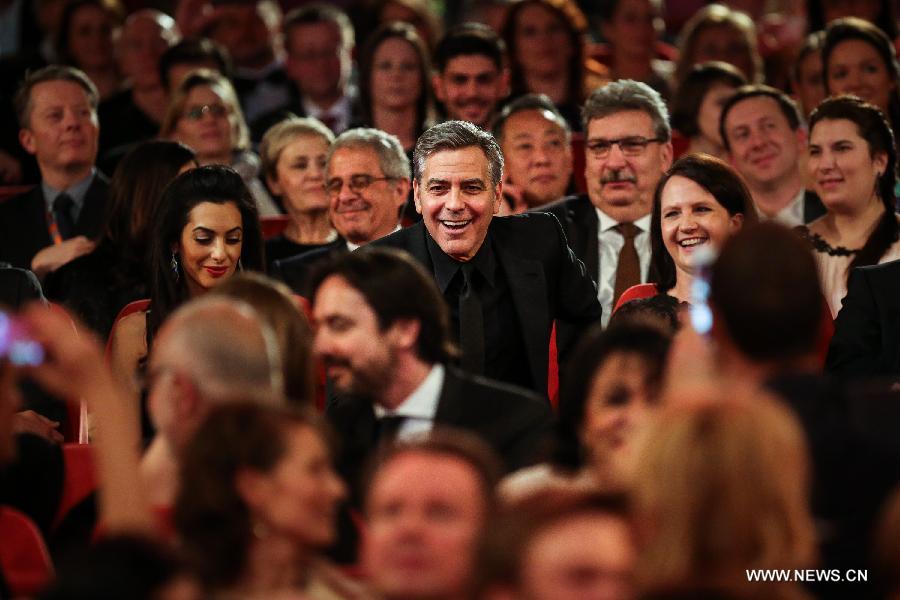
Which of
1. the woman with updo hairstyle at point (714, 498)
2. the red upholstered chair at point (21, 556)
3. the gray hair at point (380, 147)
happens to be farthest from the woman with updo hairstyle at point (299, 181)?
the woman with updo hairstyle at point (714, 498)

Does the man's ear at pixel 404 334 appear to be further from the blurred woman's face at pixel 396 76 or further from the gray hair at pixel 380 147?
the blurred woman's face at pixel 396 76

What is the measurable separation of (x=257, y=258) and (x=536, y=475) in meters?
1.92

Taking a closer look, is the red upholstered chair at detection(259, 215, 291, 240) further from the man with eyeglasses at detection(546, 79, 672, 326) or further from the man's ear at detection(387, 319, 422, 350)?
the man's ear at detection(387, 319, 422, 350)

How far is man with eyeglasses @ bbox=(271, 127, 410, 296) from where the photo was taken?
5.18 m

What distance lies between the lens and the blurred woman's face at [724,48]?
6891 mm

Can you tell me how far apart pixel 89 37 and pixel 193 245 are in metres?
Answer: 3.05

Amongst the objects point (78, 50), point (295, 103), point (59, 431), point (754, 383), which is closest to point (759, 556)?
point (754, 383)

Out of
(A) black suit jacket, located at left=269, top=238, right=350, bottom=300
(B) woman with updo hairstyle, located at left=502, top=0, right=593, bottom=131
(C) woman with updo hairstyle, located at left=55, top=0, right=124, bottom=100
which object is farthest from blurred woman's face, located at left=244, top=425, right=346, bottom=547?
(C) woman with updo hairstyle, located at left=55, top=0, right=124, bottom=100

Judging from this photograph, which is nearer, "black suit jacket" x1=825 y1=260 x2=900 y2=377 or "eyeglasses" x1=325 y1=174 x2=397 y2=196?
"black suit jacket" x1=825 y1=260 x2=900 y2=377

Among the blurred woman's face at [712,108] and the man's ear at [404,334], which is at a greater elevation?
the blurred woman's face at [712,108]

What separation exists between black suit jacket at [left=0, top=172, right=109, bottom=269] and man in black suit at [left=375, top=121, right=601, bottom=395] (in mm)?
1504

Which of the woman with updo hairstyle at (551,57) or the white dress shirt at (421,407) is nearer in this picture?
the white dress shirt at (421,407)

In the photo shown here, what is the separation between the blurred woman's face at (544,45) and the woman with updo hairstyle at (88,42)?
75.1 inches

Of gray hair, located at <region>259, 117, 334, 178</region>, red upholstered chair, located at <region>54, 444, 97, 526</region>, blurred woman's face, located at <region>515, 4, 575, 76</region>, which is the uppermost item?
blurred woman's face, located at <region>515, 4, 575, 76</region>
